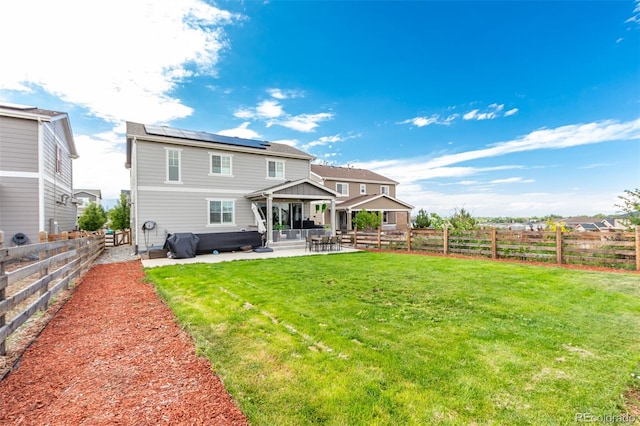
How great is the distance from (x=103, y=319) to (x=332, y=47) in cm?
1675

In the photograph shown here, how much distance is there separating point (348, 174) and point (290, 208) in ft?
44.0

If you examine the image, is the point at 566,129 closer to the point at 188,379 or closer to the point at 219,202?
the point at 219,202

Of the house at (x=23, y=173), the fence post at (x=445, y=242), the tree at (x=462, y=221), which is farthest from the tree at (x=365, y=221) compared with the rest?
the house at (x=23, y=173)

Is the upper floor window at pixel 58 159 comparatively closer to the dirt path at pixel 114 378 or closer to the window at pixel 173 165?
the window at pixel 173 165

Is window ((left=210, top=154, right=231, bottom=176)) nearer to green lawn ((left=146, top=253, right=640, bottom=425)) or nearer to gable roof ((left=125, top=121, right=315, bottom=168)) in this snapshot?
gable roof ((left=125, top=121, right=315, bottom=168))

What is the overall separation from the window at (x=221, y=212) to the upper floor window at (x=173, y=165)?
2197 millimetres

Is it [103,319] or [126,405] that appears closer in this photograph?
[126,405]

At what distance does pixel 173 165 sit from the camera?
14.8 meters

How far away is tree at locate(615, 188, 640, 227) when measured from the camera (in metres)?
10.4

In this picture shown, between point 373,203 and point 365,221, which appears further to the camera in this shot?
point 373,203

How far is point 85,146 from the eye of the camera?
20.3 m

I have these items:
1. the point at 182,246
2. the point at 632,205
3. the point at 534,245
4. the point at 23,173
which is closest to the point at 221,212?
the point at 182,246

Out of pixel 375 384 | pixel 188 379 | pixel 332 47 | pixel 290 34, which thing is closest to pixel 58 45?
pixel 290 34

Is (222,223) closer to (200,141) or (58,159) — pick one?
(200,141)
